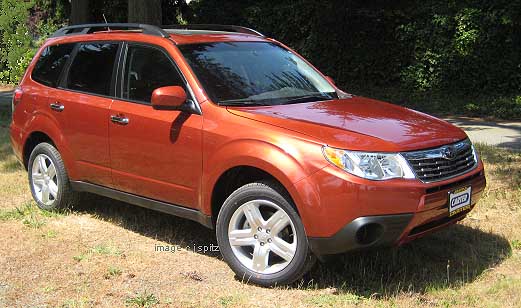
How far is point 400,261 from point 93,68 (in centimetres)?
311

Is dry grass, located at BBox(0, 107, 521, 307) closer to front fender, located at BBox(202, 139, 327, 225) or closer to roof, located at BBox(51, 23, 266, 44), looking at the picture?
front fender, located at BBox(202, 139, 327, 225)

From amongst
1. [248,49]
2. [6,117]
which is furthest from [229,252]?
[6,117]

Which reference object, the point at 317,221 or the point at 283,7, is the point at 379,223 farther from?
the point at 283,7

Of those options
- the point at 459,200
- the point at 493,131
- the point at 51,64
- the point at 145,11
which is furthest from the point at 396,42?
the point at 459,200

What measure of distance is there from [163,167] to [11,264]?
1.37 meters

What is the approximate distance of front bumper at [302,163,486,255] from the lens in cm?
389

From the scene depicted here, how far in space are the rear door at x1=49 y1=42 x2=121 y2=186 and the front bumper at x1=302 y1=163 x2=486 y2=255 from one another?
2236mm

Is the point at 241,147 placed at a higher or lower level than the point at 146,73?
lower

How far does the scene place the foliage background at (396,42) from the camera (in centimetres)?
1477

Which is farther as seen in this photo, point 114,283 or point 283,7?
point 283,7

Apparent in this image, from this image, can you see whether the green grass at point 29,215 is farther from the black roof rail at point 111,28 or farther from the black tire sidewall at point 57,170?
the black roof rail at point 111,28

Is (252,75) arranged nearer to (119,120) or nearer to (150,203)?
(119,120)

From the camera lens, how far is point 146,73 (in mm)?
5215

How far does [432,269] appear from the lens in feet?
15.2
